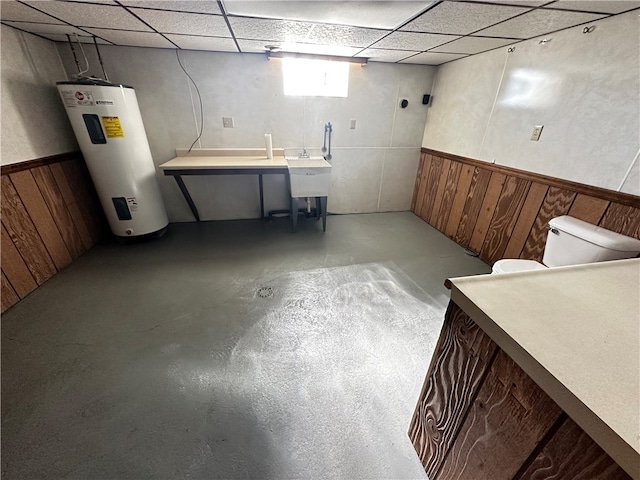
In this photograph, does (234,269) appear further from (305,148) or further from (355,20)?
(355,20)

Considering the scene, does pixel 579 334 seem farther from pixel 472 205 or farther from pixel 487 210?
pixel 472 205

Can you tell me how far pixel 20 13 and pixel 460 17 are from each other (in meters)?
3.04

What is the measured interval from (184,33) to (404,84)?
2.57 m

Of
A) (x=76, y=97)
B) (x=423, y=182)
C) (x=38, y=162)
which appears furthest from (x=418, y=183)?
(x=38, y=162)

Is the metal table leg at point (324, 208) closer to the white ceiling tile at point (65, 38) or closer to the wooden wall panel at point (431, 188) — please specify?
the wooden wall panel at point (431, 188)

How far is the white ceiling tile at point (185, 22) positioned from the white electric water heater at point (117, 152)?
801 millimetres

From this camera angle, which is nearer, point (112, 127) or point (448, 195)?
point (112, 127)

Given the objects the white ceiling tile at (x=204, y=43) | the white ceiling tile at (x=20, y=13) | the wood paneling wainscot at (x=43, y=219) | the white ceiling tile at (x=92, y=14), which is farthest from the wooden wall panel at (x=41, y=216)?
the white ceiling tile at (x=204, y=43)

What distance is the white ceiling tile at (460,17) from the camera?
5.23 ft

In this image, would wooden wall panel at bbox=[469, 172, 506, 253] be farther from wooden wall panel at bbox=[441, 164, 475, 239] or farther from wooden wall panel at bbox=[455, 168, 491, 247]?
wooden wall panel at bbox=[441, 164, 475, 239]

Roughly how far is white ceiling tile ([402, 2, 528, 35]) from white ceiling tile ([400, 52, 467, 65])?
2.65 ft

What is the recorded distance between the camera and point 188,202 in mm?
3336

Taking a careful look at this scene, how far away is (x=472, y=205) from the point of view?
2951mm

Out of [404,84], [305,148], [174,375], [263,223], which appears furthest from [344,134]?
[174,375]
